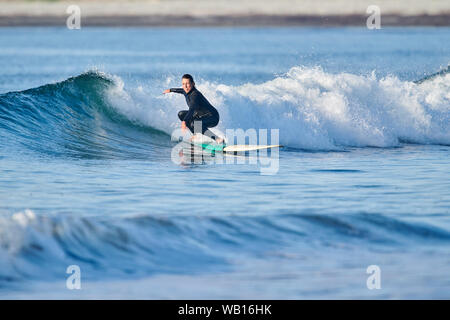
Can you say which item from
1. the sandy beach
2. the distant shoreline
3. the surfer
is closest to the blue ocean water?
the surfer

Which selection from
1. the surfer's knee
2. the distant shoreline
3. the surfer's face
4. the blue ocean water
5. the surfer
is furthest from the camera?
the distant shoreline

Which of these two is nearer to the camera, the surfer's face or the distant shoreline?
the surfer's face

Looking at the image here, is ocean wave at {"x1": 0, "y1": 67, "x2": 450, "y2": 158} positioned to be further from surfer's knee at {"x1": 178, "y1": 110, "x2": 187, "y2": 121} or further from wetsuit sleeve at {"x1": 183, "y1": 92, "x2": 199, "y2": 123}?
wetsuit sleeve at {"x1": 183, "y1": 92, "x2": 199, "y2": 123}

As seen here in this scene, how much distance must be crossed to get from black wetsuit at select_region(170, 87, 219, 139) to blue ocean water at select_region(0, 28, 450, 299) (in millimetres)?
811

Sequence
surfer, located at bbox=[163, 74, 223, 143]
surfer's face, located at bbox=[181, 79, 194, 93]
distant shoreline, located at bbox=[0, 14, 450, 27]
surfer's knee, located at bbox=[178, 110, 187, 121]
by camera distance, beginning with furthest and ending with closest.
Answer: distant shoreline, located at bbox=[0, 14, 450, 27]
surfer's knee, located at bbox=[178, 110, 187, 121]
surfer, located at bbox=[163, 74, 223, 143]
surfer's face, located at bbox=[181, 79, 194, 93]

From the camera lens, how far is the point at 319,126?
16.8 metres

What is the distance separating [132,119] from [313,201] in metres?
7.87

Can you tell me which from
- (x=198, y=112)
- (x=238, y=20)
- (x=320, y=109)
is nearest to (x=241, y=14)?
(x=238, y=20)

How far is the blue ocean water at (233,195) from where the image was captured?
7.61m

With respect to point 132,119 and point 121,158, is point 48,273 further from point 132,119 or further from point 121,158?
point 132,119

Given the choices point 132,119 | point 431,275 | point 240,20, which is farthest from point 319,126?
point 240,20

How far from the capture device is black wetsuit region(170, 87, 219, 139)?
1323 cm

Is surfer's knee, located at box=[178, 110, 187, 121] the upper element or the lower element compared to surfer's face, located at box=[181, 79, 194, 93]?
lower

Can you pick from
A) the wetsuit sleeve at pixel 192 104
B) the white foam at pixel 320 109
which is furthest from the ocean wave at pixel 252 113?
the wetsuit sleeve at pixel 192 104
